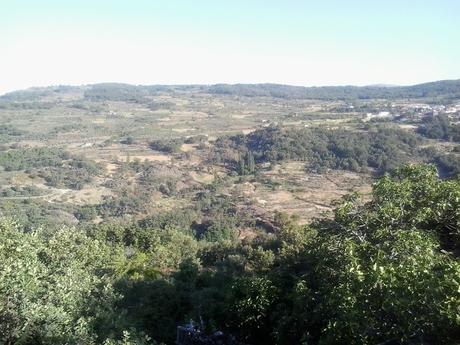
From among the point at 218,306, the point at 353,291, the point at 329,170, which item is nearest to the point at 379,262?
the point at 353,291

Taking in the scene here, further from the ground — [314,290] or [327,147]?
[314,290]

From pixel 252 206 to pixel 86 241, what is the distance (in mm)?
58678

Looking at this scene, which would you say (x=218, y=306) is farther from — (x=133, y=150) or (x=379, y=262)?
(x=133, y=150)

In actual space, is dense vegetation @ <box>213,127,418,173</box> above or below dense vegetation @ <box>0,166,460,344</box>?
below

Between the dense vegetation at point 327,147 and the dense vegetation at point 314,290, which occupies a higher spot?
the dense vegetation at point 314,290

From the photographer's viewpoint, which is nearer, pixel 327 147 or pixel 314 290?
pixel 314 290

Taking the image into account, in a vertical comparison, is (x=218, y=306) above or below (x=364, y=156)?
above

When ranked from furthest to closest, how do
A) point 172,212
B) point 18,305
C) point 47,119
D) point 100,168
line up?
point 47,119, point 100,168, point 172,212, point 18,305

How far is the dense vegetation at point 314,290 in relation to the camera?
9.14 metres

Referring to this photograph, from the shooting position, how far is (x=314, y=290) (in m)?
15.3

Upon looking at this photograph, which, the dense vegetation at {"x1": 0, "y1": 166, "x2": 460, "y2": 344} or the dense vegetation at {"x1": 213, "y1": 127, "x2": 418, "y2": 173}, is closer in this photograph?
the dense vegetation at {"x1": 0, "y1": 166, "x2": 460, "y2": 344}

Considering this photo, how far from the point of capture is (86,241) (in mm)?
22094

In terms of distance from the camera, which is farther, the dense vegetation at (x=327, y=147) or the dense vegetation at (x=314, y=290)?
the dense vegetation at (x=327, y=147)

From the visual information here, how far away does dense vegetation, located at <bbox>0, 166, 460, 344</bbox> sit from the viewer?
9.14m
